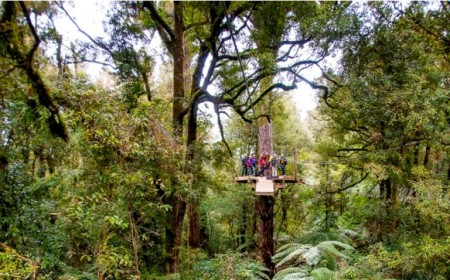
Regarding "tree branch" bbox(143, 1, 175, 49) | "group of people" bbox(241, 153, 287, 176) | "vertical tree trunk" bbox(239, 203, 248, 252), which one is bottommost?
"vertical tree trunk" bbox(239, 203, 248, 252)

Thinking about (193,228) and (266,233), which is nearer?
(266,233)

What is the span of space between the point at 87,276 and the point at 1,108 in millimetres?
2539

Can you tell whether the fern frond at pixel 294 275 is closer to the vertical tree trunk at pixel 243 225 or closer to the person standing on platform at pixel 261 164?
the person standing on platform at pixel 261 164

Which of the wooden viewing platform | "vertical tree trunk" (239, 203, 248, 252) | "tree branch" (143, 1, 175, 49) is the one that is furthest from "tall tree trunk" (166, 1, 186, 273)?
"vertical tree trunk" (239, 203, 248, 252)

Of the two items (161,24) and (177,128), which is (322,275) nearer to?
(177,128)

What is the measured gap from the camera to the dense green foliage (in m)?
3.05

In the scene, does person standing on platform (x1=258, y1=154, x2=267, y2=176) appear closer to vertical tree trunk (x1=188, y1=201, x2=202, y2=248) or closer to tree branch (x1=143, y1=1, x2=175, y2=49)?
vertical tree trunk (x1=188, y1=201, x2=202, y2=248)

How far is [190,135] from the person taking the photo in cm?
605

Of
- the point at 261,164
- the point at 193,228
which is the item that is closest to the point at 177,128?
the point at 261,164

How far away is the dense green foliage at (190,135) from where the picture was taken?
3.05m

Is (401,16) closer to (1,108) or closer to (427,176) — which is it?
(427,176)

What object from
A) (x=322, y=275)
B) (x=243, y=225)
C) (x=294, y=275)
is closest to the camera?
(x=322, y=275)

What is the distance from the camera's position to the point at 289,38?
5.52 meters

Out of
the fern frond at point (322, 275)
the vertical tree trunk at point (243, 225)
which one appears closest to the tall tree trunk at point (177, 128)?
the fern frond at point (322, 275)
